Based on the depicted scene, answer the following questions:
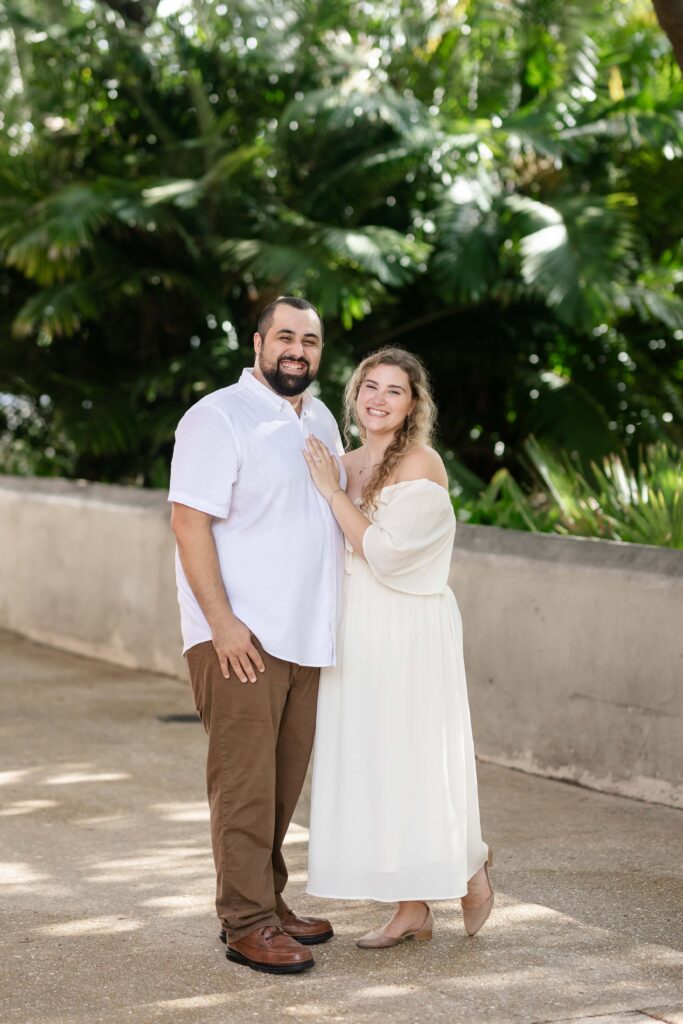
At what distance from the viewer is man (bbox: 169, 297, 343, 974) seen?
4082 mm

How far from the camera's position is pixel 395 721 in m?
4.22

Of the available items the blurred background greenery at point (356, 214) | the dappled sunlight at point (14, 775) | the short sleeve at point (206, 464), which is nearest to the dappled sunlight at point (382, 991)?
the short sleeve at point (206, 464)

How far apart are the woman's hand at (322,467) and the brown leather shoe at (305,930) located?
125 cm

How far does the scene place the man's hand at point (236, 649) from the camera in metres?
4.05

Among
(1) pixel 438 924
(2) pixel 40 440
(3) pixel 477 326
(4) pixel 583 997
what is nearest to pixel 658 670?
(1) pixel 438 924

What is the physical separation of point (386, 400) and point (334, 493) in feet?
1.11

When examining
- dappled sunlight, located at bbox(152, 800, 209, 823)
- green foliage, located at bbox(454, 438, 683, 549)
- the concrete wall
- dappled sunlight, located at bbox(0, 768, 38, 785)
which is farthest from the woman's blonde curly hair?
green foliage, located at bbox(454, 438, 683, 549)

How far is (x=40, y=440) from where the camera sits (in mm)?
12781

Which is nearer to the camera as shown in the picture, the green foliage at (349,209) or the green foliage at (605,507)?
the green foliage at (605,507)

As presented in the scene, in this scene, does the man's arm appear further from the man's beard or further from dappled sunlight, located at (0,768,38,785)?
dappled sunlight, located at (0,768,38,785)

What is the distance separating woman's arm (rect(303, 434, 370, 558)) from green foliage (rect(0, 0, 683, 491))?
547 cm

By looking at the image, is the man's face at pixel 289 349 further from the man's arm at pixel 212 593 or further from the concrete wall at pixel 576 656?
the concrete wall at pixel 576 656

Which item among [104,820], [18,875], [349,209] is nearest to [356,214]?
[349,209]

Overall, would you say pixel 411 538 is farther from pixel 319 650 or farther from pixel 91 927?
pixel 91 927
